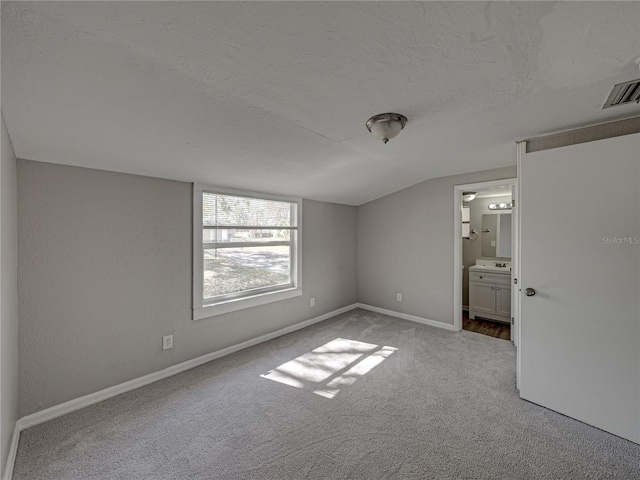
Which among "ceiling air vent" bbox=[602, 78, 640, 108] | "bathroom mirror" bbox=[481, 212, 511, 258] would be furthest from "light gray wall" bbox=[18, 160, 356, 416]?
"bathroom mirror" bbox=[481, 212, 511, 258]

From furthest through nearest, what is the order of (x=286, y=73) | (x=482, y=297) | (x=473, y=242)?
(x=473, y=242), (x=482, y=297), (x=286, y=73)

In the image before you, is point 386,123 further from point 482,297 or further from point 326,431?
point 482,297

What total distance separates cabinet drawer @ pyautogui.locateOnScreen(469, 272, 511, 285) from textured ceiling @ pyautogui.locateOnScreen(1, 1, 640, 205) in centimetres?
260

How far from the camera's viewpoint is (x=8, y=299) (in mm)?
1606

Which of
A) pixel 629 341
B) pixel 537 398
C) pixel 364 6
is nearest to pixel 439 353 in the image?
pixel 537 398

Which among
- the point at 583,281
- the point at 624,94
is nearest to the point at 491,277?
the point at 583,281

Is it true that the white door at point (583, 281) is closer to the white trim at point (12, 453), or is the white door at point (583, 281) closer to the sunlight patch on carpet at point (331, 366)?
the sunlight patch on carpet at point (331, 366)

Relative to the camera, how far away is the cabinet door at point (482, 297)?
435cm

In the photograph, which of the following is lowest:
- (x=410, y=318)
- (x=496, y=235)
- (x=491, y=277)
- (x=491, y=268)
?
(x=410, y=318)

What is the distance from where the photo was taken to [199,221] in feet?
9.63

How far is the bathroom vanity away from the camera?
13.8 ft

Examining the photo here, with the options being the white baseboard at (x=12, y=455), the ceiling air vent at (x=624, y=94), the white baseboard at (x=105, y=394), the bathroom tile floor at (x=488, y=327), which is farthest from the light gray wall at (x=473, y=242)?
the white baseboard at (x=12, y=455)

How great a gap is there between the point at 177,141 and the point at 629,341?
352 cm

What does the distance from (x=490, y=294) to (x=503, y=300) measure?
19 cm
